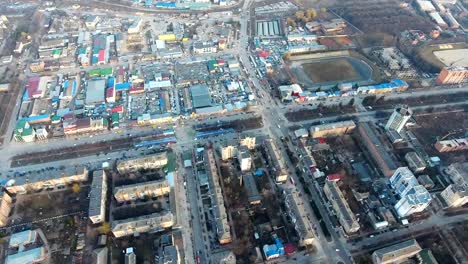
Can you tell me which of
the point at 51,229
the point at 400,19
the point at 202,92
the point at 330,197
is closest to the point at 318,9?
the point at 400,19

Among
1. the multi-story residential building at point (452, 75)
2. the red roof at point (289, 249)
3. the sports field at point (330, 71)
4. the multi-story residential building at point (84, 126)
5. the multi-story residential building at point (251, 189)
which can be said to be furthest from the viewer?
the sports field at point (330, 71)

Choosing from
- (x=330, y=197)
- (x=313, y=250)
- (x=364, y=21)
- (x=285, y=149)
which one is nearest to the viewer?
(x=313, y=250)

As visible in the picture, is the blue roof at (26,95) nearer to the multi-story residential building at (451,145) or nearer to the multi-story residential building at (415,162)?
the multi-story residential building at (415,162)

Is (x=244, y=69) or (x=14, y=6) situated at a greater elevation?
(x=14, y=6)

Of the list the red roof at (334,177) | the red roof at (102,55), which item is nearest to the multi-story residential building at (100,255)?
the red roof at (334,177)

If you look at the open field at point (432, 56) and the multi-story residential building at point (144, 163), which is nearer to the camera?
the multi-story residential building at point (144, 163)

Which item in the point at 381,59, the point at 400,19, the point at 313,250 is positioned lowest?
the point at 313,250

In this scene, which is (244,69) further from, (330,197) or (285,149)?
(330,197)
